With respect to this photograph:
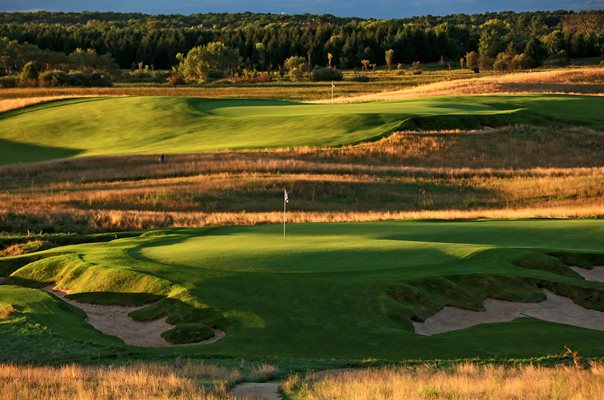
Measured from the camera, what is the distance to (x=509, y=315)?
1934 cm

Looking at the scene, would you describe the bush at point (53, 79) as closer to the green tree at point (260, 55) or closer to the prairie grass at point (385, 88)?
the prairie grass at point (385, 88)

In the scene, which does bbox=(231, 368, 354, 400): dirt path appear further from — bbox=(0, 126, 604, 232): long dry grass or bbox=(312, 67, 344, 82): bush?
bbox=(312, 67, 344, 82): bush

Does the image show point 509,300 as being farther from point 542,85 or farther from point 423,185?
point 542,85

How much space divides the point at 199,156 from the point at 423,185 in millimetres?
13629

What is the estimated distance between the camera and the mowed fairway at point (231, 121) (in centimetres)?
6112

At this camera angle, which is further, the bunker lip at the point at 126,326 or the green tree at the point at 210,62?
the green tree at the point at 210,62

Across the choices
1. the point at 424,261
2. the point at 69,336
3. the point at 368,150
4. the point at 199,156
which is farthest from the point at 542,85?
Answer: the point at 69,336

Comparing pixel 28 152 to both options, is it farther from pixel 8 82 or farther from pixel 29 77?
pixel 8 82

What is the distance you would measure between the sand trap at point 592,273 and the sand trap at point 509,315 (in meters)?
1.77

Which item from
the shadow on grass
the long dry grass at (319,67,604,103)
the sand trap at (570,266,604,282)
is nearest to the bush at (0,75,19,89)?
the shadow on grass

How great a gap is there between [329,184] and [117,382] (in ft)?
104

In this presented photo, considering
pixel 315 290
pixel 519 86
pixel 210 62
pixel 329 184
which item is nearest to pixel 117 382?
pixel 315 290

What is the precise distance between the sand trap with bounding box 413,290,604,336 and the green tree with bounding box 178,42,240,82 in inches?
4879

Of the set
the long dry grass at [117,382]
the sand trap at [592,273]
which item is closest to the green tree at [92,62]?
the sand trap at [592,273]
